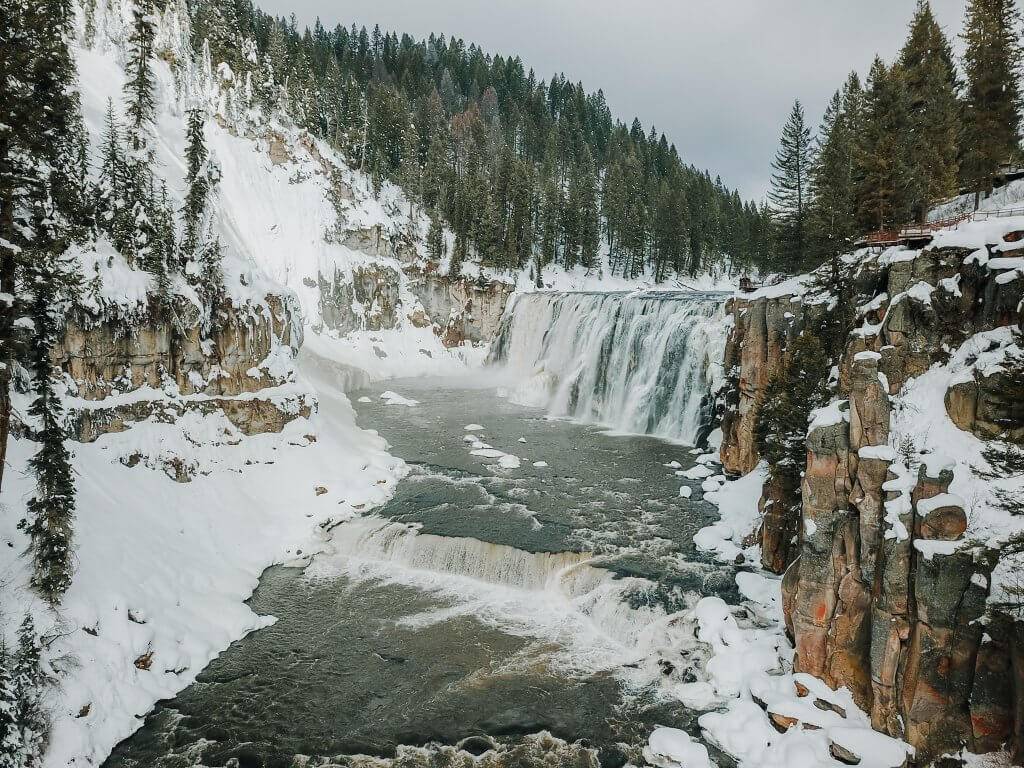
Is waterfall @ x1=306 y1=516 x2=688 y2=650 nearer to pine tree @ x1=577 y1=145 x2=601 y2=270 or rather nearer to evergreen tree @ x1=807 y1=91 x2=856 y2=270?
evergreen tree @ x1=807 y1=91 x2=856 y2=270

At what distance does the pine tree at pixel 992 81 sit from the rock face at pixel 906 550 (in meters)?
26.3

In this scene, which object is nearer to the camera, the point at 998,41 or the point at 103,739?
the point at 103,739

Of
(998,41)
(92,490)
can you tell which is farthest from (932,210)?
(92,490)

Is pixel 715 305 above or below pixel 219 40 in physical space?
below

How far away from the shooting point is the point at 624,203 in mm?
76062

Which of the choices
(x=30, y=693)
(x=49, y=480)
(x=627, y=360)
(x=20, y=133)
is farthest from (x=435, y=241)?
(x=30, y=693)

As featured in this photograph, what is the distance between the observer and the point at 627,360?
1420 inches

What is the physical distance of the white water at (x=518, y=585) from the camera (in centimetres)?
1391

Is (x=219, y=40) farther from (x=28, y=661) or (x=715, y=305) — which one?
(x=28, y=661)

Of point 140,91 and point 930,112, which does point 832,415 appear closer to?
point 930,112

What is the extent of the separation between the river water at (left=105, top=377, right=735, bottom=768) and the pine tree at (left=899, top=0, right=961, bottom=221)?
2009 cm

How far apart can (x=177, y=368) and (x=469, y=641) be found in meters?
15.8

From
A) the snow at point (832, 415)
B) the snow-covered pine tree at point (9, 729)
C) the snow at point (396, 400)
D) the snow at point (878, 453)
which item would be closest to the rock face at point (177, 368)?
the snow-covered pine tree at point (9, 729)

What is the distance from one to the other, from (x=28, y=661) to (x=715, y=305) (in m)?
32.1
